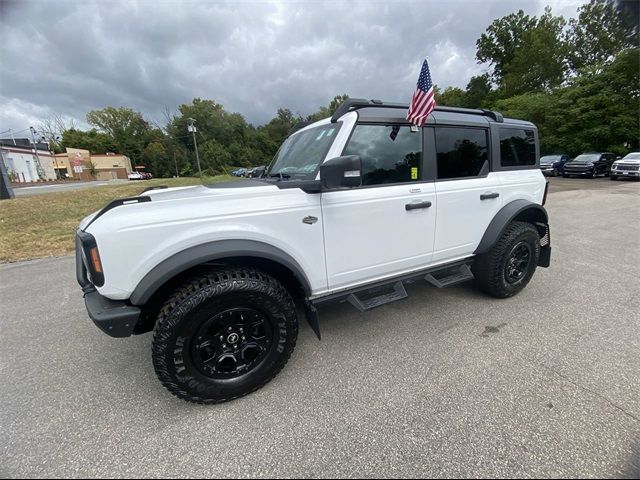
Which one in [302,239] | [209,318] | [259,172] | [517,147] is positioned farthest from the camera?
[259,172]

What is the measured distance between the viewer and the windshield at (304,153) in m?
2.39

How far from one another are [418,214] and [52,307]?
4200 mm

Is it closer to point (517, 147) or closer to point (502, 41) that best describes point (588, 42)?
point (502, 41)

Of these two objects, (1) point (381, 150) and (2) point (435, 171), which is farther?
(2) point (435, 171)

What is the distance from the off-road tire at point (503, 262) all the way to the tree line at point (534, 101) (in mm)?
1880

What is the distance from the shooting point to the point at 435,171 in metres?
2.76

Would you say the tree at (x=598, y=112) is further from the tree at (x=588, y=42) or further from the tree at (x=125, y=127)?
the tree at (x=125, y=127)

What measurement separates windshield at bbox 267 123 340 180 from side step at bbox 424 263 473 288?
152 cm

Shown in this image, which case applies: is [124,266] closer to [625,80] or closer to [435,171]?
[435,171]

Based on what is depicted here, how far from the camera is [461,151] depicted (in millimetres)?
2936

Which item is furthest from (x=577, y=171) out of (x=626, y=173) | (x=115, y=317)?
(x=115, y=317)

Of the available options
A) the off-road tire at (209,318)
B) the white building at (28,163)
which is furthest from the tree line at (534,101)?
the white building at (28,163)

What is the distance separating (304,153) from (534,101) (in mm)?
31678

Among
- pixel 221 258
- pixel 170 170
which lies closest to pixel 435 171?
pixel 221 258
